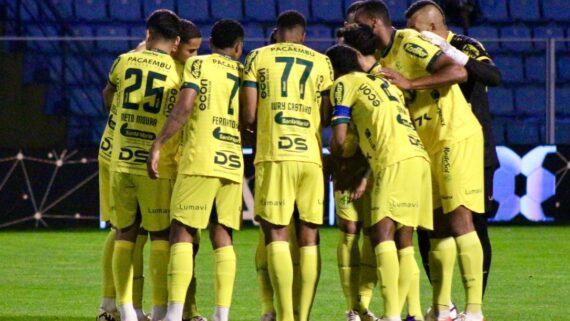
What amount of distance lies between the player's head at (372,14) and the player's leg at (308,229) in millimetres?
918

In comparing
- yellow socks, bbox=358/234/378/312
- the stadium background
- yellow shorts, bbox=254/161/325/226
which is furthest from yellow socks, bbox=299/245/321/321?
the stadium background

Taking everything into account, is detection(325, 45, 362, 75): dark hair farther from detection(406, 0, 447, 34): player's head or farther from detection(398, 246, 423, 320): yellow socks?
detection(398, 246, 423, 320): yellow socks

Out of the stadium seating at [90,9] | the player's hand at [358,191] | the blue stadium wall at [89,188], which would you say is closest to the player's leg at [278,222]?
the player's hand at [358,191]

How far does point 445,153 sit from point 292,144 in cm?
98

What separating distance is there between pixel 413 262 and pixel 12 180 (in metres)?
8.90

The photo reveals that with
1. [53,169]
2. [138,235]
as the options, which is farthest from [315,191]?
[53,169]

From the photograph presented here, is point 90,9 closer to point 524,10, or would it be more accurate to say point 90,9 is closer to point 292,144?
point 524,10

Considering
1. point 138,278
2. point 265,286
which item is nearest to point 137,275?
point 138,278

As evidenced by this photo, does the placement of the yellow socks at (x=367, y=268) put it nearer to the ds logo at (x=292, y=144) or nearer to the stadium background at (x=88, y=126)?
the ds logo at (x=292, y=144)

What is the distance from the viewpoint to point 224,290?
294 inches

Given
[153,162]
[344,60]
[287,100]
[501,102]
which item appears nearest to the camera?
[153,162]

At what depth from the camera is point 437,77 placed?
765cm

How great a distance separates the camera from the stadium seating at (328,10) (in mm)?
19344

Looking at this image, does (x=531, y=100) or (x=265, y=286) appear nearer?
(x=265, y=286)
